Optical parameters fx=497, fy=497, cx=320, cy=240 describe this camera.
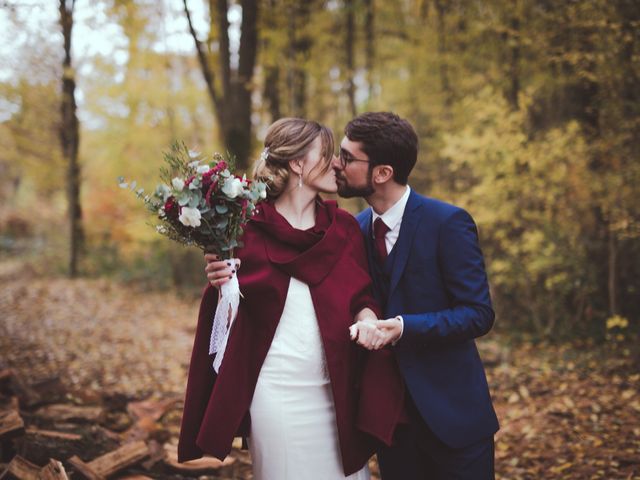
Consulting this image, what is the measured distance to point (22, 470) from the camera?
293 cm

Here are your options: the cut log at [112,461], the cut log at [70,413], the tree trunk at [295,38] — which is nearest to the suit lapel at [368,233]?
the cut log at [112,461]

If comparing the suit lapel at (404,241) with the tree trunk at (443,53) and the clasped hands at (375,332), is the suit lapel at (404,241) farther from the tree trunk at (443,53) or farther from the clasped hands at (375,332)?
the tree trunk at (443,53)

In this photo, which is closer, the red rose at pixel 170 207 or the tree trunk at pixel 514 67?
the red rose at pixel 170 207

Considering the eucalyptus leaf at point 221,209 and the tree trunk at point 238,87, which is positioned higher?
the tree trunk at point 238,87

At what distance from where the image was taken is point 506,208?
6.71 m

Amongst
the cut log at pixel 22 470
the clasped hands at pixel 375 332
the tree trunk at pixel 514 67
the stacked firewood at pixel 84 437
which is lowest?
the stacked firewood at pixel 84 437

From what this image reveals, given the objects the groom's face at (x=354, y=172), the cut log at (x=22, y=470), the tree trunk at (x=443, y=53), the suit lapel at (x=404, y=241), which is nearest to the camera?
the suit lapel at (x=404, y=241)

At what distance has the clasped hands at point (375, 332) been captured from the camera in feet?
6.57

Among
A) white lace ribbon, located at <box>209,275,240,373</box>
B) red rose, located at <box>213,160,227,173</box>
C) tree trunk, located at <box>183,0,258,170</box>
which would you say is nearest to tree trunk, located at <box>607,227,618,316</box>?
tree trunk, located at <box>183,0,258,170</box>

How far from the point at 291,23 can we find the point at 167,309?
6.41m

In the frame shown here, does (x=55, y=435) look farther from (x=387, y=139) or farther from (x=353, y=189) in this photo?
(x=387, y=139)

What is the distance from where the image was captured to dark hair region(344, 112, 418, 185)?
2.37 meters

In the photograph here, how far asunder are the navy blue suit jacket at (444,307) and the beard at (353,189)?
8.3 inches

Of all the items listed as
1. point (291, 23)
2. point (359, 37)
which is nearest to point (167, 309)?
point (291, 23)
